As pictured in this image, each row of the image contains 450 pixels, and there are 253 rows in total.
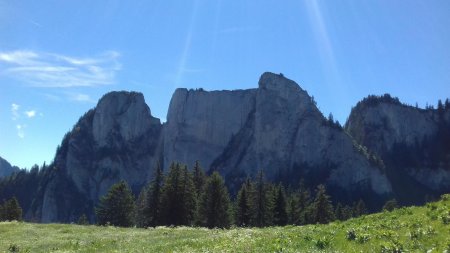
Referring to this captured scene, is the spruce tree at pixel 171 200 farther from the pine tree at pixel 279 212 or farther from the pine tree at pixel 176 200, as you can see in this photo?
the pine tree at pixel 279 212

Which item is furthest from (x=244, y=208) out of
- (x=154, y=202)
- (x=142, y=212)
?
(x=142, y=212)

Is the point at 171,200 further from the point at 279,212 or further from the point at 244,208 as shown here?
the point at 279,212

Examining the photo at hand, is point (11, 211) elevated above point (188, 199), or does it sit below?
below

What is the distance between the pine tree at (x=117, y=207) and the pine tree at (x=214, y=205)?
15674mm

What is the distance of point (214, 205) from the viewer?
69.9 metres

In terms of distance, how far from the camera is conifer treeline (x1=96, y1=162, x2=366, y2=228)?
69.7 metres

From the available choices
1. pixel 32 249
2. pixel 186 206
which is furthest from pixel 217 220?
A: pixel 32 249

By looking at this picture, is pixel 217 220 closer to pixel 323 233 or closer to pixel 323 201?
pixel 323 201

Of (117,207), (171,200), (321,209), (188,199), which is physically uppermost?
(188,199)

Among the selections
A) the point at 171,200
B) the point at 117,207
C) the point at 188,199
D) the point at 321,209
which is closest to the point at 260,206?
the point at 321,209

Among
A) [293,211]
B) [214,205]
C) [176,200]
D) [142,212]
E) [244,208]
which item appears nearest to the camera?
[176,200]

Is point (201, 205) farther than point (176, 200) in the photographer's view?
Yes

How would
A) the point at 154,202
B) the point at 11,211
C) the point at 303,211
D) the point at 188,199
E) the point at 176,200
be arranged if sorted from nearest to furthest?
the point at 176,200, the point at 188,199, the point at 154,202, the point at 11,211, the point at 303,211

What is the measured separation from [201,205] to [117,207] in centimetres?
1671
